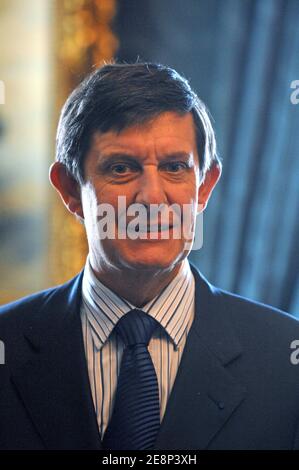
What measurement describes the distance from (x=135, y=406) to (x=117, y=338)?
115mm

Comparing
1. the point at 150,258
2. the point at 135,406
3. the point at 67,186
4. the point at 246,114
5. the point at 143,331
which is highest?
the point at 246,114

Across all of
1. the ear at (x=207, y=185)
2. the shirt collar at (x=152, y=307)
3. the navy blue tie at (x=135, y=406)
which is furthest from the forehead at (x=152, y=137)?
the navy blue tie at (x=135, y=406)

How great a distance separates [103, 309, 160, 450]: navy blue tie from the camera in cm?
102

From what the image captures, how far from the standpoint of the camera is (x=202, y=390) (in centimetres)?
104

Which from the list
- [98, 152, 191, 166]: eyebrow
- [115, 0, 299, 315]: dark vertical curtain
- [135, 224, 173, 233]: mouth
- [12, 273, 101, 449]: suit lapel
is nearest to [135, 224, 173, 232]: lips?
[135, 224, 173, 233]: mouth

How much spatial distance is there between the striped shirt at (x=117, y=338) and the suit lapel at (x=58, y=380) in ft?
0.06

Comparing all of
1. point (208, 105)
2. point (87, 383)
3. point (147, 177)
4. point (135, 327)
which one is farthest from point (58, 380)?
point (208, 105)

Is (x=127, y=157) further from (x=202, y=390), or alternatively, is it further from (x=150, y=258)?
(x=202, y=390)

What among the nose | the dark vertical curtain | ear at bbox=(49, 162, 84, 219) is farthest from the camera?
the dark vertical curtain

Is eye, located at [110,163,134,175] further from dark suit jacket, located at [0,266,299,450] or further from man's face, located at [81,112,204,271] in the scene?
A: dark suit jacket, located at [0,266,299,450]

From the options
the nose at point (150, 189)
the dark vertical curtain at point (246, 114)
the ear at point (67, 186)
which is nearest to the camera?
the nose at point (150, 189)

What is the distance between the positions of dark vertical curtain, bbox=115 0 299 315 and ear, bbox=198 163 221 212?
0.24 meters

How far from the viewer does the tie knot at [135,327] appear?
1055 mm

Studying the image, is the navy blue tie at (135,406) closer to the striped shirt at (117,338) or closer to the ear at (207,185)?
the striped shirt at (117,338)
